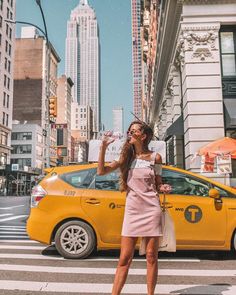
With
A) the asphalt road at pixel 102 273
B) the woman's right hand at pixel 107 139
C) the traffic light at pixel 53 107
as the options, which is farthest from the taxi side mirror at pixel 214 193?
the traffic light at pixel 53 107

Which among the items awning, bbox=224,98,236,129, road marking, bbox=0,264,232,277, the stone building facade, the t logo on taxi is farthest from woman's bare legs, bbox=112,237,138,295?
awning, bbox=224,98,236,129

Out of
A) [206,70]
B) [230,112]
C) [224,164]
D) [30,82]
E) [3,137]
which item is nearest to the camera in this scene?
[224,164]

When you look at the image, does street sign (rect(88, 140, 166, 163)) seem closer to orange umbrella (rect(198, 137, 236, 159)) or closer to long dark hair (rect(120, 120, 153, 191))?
orange umbrella (rect(198, 137, 236, 159))

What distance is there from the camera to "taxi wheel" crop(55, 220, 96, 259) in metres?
6.37

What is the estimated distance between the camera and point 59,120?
5153 inches

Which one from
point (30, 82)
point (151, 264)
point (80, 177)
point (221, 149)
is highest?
point (30, 82)

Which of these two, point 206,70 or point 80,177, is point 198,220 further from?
point 206,70

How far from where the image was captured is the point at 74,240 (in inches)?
252

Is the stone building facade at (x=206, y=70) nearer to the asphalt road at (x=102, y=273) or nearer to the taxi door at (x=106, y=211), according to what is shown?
the asphalt road at (x=102, y=273)

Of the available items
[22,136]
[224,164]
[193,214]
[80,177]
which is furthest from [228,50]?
[22,136]

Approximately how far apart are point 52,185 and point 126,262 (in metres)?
3.41

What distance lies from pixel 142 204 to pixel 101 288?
1721 mm

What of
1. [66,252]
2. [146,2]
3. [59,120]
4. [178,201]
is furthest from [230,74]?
[59,120]

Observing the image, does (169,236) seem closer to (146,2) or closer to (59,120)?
(146,2)
